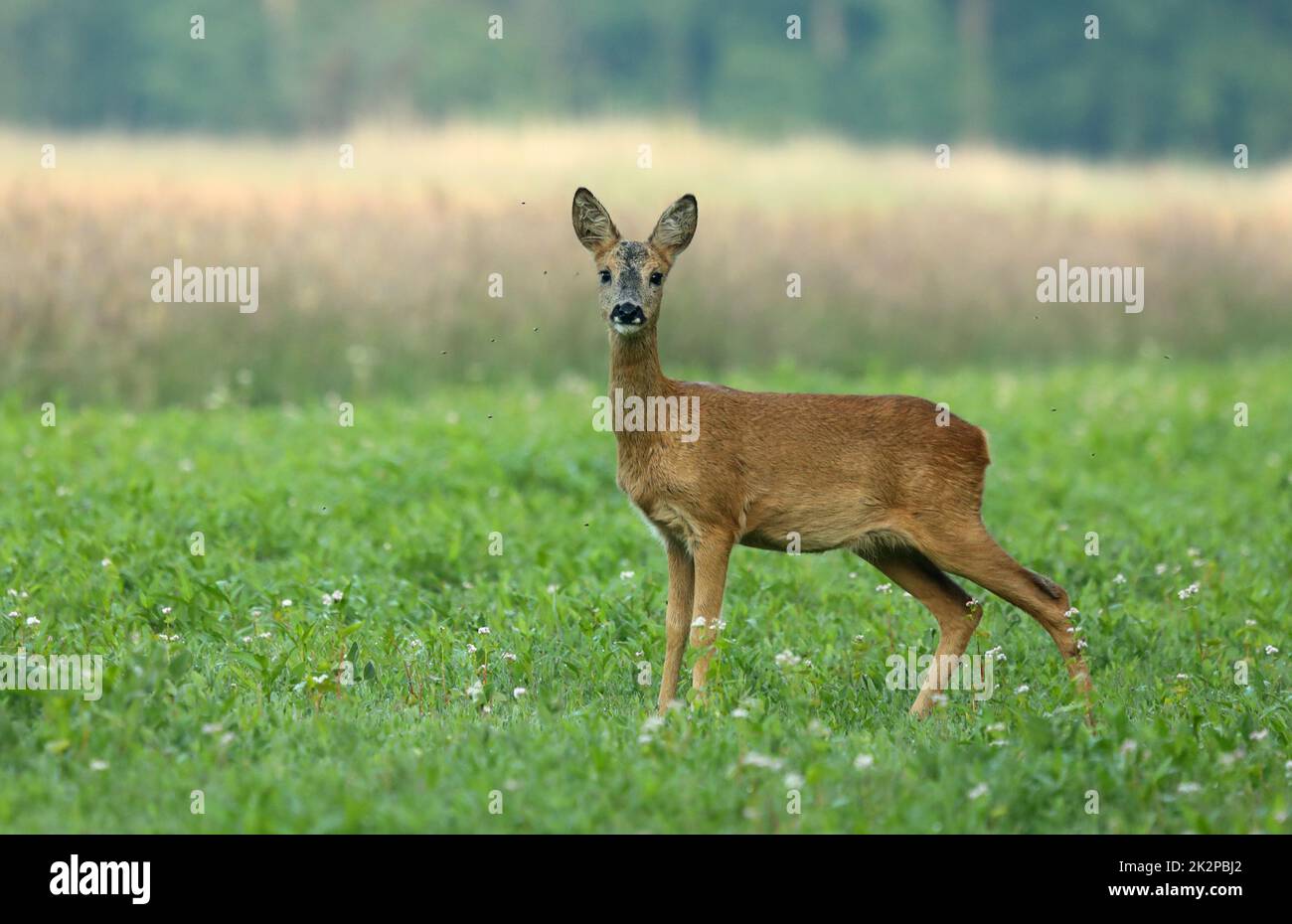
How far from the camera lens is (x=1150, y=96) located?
137ft

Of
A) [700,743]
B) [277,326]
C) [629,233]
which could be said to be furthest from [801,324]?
[700,743]

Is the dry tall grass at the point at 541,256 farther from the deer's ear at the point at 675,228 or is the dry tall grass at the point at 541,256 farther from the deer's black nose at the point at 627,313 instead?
the deer's black nose at the point at 627,313

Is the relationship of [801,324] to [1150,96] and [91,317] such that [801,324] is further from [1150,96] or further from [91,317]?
[1150,96]

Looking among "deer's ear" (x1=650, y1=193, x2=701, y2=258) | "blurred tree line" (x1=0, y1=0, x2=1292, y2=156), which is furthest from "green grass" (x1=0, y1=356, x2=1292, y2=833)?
"blurred tree line" (x1=0, y1=0, x2=1292, y2=156)

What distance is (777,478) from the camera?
6.37 metres

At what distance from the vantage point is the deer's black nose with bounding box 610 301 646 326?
616 centimetres

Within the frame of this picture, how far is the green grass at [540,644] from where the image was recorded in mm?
4871

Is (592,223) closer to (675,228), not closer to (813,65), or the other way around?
(675,228)

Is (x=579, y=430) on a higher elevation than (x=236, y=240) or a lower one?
lower

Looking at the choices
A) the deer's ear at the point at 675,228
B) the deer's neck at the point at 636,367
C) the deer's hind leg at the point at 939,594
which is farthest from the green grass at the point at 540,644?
the deer's ear at the point at 675,228

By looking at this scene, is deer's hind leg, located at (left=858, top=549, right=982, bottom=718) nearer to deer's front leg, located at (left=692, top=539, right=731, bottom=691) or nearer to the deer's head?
deer's front leg, located at (left=692, top=539, right=731, bottom=691)

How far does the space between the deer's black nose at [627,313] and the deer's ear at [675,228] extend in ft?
1.38

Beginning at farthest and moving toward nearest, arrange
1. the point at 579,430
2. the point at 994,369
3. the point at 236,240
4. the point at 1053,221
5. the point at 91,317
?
the point at 1053,221 < the point at 994,369 < the point at 236,240 < the point at 91,317 < the point at 579,430

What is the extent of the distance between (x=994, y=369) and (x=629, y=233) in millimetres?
3838
